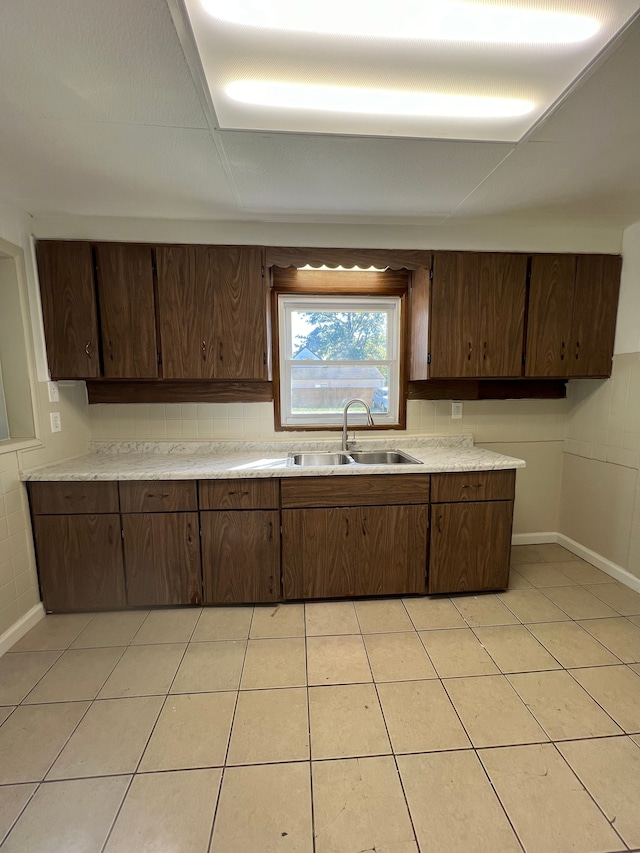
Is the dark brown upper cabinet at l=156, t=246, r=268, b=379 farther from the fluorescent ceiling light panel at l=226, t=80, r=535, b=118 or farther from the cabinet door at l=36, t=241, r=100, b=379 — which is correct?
the fluorescent ceiling light panel at l=226, t=80, r=535, b=118

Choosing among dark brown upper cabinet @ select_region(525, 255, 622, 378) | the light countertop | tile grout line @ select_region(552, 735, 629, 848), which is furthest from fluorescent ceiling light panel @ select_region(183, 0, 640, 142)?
tile grout line @ select_region(552, 735, 629, 848)

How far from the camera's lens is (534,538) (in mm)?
2885

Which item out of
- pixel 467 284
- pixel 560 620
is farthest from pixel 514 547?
pixel 467 284

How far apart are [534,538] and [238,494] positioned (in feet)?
8.04

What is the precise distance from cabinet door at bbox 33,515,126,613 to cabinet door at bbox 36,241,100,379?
892 millimetres

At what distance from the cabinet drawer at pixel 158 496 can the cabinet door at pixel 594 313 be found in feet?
8.51

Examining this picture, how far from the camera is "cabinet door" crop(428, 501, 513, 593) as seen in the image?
6.98 ft

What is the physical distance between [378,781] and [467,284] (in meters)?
2.49

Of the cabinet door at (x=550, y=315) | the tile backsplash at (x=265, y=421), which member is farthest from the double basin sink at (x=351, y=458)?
the cabinet door at (x=550, y=315)

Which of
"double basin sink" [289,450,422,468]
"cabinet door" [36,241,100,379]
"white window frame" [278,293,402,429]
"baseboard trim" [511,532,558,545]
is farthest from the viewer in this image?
"baseboard trim" [511,532,558,545]

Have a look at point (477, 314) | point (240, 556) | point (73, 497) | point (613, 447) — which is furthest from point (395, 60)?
point (613, 447)

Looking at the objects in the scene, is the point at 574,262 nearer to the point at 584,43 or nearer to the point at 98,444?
the point at 584,43

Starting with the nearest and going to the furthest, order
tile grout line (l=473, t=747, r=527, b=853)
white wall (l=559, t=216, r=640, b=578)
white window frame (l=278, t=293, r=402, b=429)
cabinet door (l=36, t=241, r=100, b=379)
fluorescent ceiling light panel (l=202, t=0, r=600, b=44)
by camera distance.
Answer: fluorescent ceiling light panel (l=202, t=0, r=600, b=44), tile grout line (l=473, t=747, r=527, b=853), cabinet door (l=36, t=241, r=100, b=379), white wall (l=559, t=216, r=640, b=578), white window frame (l=278, t=293, r=402, b=429)

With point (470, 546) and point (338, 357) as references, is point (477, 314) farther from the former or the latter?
point (470, 546)
